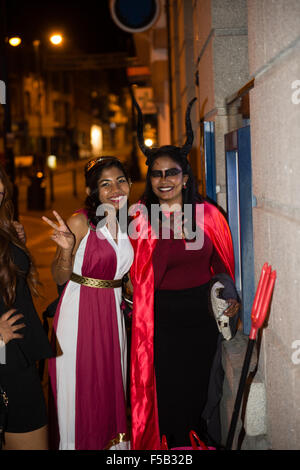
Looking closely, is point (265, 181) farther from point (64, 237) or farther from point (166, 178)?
point (64, 237)

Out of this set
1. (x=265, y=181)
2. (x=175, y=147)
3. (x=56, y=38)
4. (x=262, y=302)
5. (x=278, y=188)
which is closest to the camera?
(x=262, y=302)

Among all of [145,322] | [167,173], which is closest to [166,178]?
[167,173]

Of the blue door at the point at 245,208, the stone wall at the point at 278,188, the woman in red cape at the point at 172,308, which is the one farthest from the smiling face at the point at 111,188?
the stone wall at the point at 278,188

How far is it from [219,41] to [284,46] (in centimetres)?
224

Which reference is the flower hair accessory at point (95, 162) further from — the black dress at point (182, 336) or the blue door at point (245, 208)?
the blue door at point (245, 208)

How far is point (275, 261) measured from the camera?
96.4 inches

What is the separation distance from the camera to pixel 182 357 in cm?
352

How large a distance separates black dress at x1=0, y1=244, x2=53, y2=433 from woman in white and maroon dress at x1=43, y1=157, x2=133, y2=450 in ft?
1.53

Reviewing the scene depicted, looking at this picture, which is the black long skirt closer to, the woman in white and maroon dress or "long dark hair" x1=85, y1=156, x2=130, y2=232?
the woman in white and maroon dress

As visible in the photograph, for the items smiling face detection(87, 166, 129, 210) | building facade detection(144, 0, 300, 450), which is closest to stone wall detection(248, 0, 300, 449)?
building facade detection(144, 0, 300, 450)

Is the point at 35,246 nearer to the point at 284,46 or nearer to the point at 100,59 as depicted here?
the point at 284,46

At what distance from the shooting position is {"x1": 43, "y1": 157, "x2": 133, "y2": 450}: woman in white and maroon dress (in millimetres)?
3502

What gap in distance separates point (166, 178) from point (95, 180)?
1.56 feet
